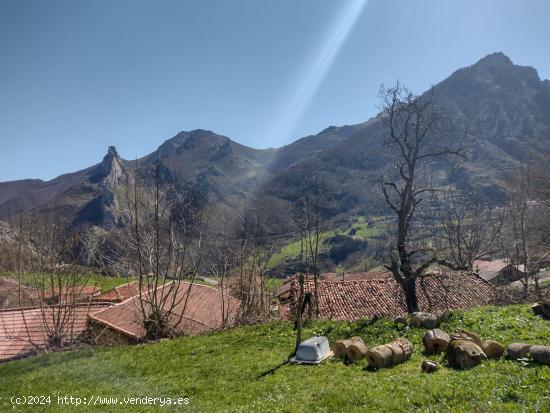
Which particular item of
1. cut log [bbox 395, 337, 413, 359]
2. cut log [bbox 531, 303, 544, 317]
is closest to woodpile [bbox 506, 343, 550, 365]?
cut log [bbox 395, 337, 413, 359]

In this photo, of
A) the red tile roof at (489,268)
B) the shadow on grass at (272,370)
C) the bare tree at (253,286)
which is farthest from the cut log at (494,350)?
the red tile roof at (489,268)

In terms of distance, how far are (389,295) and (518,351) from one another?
76.9ft

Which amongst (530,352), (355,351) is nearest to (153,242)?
(355,351)

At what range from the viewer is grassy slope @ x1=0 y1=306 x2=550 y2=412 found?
8.36 meters

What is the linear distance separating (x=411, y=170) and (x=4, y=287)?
39.6 meters

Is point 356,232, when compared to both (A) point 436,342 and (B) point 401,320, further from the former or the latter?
(A) point 436,342

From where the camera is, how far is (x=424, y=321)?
47.3ft

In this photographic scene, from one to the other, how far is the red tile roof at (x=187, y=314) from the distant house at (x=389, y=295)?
5259 millimetres

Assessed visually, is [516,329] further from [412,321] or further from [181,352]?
[181,352]

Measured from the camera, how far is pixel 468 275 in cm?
3678

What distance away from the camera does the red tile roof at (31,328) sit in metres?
23.8

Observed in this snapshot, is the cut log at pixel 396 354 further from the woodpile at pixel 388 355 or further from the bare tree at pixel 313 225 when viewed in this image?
the bare tree at pixel 313 225

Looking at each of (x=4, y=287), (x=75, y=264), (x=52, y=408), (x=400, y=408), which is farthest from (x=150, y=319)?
(x=4, y=287)

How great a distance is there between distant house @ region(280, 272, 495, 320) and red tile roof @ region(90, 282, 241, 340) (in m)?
5.26
